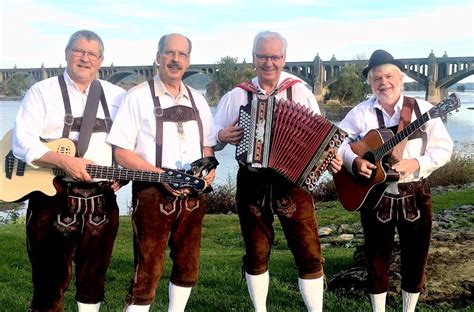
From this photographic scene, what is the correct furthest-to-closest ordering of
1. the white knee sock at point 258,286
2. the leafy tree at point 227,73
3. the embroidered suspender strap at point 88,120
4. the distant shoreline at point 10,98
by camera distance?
the distant shoreline at point 10,98, the leafy tree at point 227,73, the white knee sock at point 258,286, the embroidered suspender strap at point 88,120

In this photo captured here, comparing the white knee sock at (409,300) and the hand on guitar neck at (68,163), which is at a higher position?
the hand on guitar neck at (68,163)

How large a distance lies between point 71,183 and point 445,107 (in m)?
2.57

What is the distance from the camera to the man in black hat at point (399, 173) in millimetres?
3836

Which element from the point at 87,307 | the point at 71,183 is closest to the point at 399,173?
the point at 71,183

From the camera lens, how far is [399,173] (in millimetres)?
3779

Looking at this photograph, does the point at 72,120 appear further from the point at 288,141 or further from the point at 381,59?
the point at 381,59

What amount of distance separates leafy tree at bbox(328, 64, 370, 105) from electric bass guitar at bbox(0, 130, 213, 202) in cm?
5099

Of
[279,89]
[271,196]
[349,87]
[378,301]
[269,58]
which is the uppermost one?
[349,87]

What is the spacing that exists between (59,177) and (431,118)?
2.53 m

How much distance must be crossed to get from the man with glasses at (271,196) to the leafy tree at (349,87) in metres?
50.3

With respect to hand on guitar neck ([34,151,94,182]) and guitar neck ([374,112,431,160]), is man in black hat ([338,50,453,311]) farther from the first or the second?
hand on guitar neck ([34,151,94,182])

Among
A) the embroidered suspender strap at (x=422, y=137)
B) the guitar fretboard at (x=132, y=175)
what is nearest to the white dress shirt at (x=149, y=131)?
the guitar fretboard at (x=132, y=175)

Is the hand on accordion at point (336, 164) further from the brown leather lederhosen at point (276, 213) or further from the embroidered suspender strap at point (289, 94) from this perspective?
the embroidered suspender strap at point (289, 94)

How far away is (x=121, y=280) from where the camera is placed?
570 centimetres
